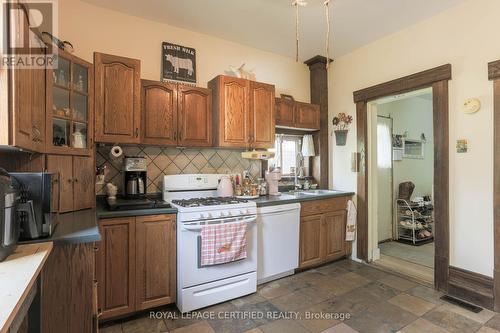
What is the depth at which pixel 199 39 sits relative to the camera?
9.75 ft

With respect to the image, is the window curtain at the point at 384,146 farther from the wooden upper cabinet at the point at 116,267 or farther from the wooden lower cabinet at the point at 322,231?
the wooden upper cabinet at the point at 116,267

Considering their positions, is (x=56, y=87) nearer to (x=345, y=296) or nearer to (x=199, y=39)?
(x=199, y=39)

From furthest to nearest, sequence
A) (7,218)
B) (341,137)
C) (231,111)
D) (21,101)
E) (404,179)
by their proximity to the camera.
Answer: (404,179) → (341,137) → (231,111) → (21,101) → (7,218)

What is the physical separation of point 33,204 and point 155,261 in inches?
41.3

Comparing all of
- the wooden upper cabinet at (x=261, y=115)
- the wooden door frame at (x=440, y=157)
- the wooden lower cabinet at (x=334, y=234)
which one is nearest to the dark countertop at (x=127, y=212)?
the wooden upper cabinet at (x=261, y=115)

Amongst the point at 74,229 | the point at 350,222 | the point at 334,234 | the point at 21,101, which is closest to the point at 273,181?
the point at 334,234

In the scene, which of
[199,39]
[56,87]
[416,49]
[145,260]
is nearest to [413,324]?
[145,260]

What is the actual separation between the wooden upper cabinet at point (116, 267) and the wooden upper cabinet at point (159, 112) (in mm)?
832

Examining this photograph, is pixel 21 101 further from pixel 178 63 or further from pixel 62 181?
pixel 178 63

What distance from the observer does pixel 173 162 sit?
279 centimetres

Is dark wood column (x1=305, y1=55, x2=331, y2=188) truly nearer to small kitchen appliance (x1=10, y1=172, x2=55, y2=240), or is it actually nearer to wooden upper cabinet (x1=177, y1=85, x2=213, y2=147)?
wooden upper cabinet (x1=177, y1=85, x2=213, y2=147)

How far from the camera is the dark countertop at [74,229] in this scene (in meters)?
1.31

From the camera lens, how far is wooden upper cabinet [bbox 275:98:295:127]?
3.26 metres

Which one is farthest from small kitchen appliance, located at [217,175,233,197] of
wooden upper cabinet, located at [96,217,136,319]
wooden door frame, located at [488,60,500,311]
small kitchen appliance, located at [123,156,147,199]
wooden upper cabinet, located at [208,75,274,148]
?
wooden door frame, located at [488,60,500,311]
